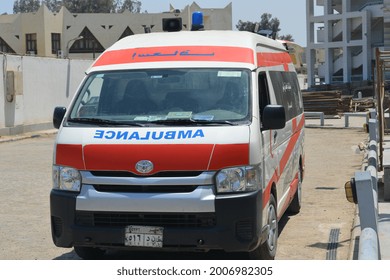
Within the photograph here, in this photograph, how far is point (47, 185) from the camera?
44.4 ft

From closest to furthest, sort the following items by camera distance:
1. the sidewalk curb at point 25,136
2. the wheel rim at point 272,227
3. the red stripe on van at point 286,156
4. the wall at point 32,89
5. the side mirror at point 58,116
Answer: the red stripe on van at point 286,156
the wheel rim at point 272,227
the side mirror at point 58,116
the sidewalk curb at point 25,136
the wall at point 32,89

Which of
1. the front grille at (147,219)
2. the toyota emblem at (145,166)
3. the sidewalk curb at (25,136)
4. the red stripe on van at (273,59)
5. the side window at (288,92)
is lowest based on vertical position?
the sidewalk curb at (25,136)

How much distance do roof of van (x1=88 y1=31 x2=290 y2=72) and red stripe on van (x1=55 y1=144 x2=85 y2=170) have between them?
4.04 feet

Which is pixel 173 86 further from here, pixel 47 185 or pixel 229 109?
pixel 47 185

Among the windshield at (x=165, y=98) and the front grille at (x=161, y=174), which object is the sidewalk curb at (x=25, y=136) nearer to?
the windshield at (x=165, y=98)

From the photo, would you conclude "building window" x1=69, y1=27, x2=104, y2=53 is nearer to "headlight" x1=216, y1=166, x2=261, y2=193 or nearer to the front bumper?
the front bumper

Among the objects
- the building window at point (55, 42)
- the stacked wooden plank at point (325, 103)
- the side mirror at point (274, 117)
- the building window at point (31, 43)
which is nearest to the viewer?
the side mirror at point (274, 117)

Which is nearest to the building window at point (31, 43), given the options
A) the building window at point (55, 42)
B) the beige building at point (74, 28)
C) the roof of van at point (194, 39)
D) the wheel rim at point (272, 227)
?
the beige building at point (74, 28)

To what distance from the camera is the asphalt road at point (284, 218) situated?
8.12m

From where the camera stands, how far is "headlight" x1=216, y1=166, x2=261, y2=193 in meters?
6.46

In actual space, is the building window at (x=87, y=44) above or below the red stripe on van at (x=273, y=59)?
above

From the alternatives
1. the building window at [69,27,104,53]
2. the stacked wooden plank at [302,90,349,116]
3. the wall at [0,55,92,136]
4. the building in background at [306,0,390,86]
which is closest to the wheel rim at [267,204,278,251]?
the wall at [0,55,92,136]

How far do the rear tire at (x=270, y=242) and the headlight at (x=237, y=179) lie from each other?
73 cm

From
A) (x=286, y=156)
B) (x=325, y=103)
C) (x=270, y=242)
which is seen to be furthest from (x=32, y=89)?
(x=270, y=242)
